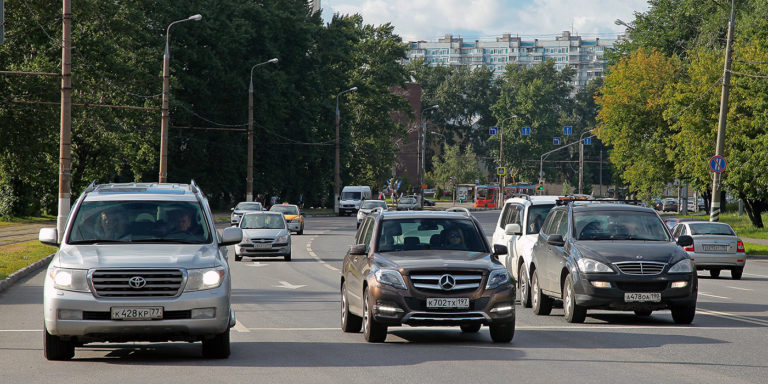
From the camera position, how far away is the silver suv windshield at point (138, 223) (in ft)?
38.1

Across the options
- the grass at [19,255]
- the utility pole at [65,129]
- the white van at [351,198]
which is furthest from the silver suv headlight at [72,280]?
the white van at [351,198]

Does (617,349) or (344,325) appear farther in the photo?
(344,325)

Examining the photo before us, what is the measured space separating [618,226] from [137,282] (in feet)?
26.4

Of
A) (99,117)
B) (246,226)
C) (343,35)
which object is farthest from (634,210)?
(343,35)

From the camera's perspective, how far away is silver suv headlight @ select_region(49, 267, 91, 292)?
10586mm

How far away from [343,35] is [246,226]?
6313 cm

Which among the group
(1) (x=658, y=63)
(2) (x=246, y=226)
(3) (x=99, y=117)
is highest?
(1) (x=658, y=63)

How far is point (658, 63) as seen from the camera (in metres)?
69.1

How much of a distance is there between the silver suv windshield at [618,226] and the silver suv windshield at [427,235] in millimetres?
2943

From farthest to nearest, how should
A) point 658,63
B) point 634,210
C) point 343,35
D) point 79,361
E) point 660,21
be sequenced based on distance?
point 343,35 → point 660,21 → point 658,63 → point 634,210 → point 79,361

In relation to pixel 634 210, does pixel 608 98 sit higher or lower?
higher

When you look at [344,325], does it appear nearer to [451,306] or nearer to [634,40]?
[451,306]

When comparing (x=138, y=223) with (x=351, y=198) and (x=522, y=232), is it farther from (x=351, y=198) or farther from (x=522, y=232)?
(x=351, y=198)

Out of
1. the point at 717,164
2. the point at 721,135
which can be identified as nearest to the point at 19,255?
the point at 717,164
